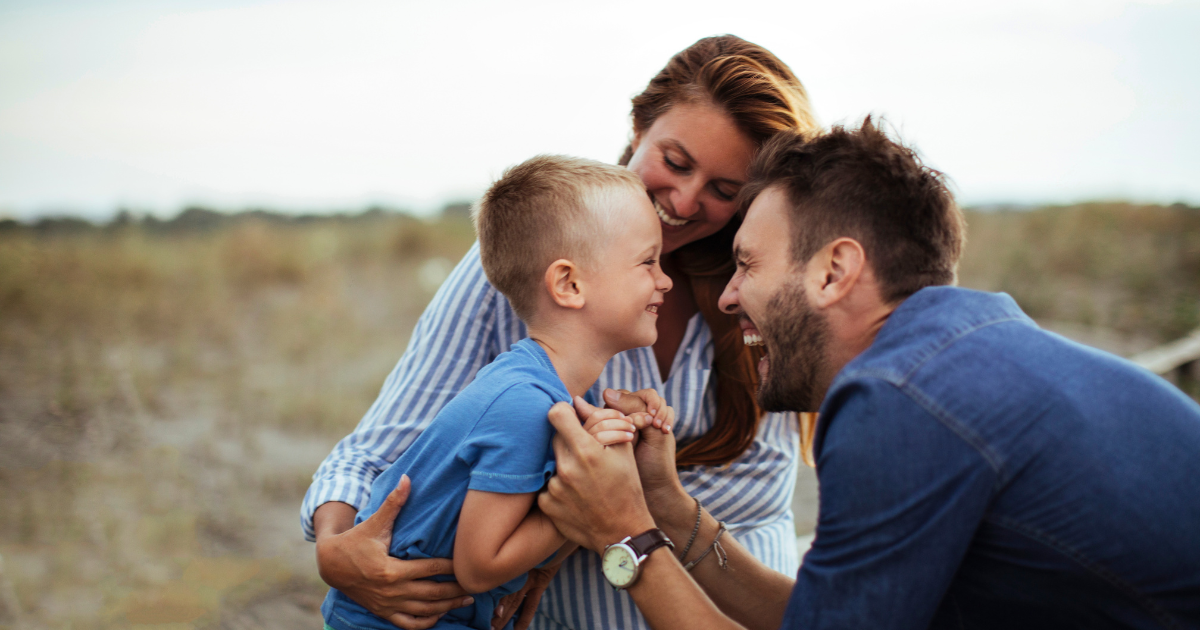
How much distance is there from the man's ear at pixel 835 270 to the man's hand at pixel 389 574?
41.3 inches

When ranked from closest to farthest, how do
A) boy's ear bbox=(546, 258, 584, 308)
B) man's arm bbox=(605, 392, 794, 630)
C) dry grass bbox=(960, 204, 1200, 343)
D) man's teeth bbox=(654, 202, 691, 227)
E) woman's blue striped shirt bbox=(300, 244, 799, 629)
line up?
1. boy's ear bbox=(546, 258, 584, 308)
2. man's arm bbox=(605, 392, 794, 630)
3. woman's blue striped shirt bbox=(300, 244, 799, 629)
4. man's teeth bbox=(654, 202, 691, 227)
5. dry grass bbox=(960, 204, 1200, 343)

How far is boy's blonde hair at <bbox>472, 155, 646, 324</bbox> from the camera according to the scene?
183 cm

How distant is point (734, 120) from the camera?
215 cm

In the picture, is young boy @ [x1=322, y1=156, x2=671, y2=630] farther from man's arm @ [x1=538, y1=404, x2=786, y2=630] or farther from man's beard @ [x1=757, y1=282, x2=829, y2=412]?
man's beard @ [x1=757, y1=282, x2=829, y2=412]

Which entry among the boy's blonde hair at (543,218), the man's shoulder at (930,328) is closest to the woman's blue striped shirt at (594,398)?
the boy's blonde hair at (543,218)

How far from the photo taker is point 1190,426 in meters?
1.25

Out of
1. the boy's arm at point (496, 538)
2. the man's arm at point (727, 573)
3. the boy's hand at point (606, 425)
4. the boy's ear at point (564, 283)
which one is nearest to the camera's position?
the boy's arm at point (496, 538)

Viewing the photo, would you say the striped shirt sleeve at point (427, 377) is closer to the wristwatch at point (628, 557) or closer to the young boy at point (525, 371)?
the young boy at point (525, 371)

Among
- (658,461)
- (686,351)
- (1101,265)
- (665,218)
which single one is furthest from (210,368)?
(1101,265)

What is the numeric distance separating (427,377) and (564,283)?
57cm

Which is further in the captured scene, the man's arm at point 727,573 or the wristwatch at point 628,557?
the man's arm at point 727,573

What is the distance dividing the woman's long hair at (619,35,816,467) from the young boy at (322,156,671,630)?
1.43ft

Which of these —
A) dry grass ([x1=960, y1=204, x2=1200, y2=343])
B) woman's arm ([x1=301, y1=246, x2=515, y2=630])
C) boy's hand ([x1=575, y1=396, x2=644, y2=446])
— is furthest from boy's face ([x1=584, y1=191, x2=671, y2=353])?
dry grass ([x1=960, y1=204, x2=1200, y2=343])

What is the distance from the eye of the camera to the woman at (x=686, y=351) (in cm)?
210
